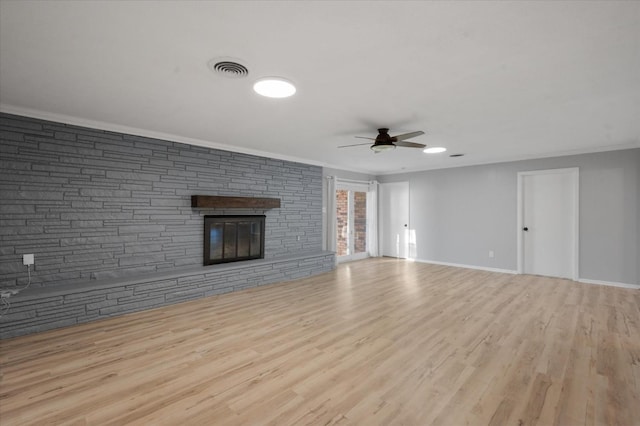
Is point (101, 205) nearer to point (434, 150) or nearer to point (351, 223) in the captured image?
point (434, 150)

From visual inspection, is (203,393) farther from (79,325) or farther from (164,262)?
(164,262)

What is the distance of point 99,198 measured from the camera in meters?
3.81

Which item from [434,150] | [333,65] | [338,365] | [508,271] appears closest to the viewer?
[333,65]

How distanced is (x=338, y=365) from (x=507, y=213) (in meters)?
5.32

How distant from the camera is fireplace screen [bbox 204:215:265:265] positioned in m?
4.86

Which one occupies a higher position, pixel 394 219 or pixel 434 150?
pixel 434 150

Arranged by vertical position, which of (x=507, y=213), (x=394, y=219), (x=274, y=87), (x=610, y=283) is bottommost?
(x=610, y=283)

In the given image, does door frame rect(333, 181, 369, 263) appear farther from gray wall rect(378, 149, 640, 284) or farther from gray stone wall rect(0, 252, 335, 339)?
gray stone wall rect(0, 252, 335, 339)

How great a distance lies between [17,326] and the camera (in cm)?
302

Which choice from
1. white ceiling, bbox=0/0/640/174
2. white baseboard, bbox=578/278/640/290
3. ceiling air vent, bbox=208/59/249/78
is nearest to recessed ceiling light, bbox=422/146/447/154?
white ceiling, bbox=0/0/640/174

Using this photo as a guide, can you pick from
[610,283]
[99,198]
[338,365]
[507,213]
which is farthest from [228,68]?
[610,283]

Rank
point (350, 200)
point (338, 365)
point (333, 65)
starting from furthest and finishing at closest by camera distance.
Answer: point (350, 200) < point (338, 365) < point (333, 65)

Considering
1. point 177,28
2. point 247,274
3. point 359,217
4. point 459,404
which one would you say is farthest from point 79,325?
point 359,217

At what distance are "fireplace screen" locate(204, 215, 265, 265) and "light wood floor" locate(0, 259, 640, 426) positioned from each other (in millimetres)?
1006
